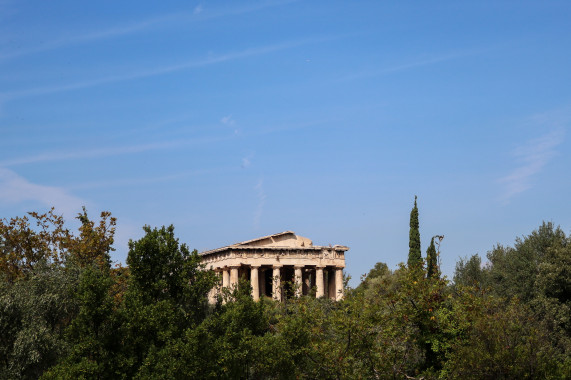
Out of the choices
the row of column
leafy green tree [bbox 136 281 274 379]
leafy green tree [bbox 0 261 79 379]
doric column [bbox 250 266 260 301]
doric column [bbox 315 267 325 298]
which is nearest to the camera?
leafy green tree [bbox 136 281 274 379]

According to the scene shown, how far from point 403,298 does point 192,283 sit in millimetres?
8911

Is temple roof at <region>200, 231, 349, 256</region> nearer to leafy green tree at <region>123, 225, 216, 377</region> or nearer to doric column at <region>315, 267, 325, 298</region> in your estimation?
doric column at <region>315, 267, 325, 298</region>

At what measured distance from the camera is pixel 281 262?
2714 inches

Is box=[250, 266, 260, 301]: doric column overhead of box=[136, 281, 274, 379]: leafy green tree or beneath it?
overhead

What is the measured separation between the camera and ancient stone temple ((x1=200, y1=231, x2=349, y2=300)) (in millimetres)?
68000

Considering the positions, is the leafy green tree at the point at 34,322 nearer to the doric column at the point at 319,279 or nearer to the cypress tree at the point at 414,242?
the cypress tree at the point at 414,242

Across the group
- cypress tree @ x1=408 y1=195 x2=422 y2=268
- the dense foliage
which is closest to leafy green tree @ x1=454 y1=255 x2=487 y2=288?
cypress tree @ x1=408 y1=195 x2=422 y2=268

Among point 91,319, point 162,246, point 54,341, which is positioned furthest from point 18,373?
point 162,246

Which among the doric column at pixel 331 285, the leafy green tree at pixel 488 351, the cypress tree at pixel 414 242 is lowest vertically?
the leafy green tree at pixel 488 351

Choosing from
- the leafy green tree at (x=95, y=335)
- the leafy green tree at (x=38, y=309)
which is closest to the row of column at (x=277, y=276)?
the leafy green tree at (x=38, y=309)

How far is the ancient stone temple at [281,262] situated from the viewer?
68.0 m

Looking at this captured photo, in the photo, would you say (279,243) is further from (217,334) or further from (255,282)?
(217,334)

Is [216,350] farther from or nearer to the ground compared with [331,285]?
nearer to the ground

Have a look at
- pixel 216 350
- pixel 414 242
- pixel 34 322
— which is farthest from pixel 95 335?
pixel 414 242
